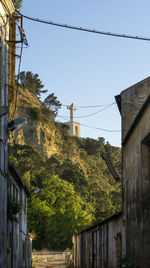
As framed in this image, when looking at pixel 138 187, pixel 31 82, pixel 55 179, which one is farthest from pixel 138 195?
pixel 31 82

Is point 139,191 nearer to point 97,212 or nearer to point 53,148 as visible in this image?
point 97,212

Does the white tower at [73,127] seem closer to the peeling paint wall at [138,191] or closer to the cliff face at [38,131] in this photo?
the cliff face at [38,131]

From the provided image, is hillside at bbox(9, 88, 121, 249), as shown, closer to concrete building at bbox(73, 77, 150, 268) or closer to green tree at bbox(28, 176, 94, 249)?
green tree at bbox(28, 176, 94, 249)

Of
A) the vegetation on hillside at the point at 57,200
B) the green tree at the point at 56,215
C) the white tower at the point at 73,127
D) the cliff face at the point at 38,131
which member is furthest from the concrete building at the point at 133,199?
the white tower at the point at 73,127

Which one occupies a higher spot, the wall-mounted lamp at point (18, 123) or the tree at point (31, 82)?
the tree at point (31, 82)

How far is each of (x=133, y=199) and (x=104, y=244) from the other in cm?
679

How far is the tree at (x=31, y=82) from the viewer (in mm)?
92625

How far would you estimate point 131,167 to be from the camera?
516 inches

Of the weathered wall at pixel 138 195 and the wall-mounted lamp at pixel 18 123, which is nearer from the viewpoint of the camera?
the weathered wall at pixel 138 195

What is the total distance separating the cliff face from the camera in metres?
76.3

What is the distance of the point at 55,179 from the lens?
2362 inches

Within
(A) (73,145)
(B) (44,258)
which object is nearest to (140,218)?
(B) (44,258)

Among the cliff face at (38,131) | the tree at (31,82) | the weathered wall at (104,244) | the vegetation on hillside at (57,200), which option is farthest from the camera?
the tree at (31,82)

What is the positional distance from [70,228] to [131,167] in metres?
39.4
